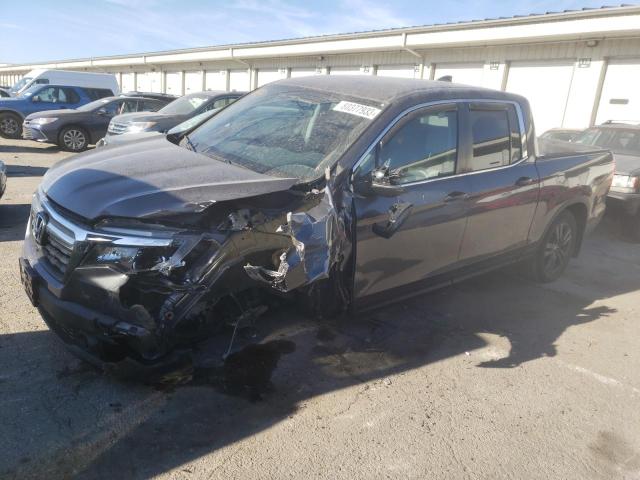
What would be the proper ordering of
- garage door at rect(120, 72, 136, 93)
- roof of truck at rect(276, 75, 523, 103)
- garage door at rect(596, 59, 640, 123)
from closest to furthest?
1. roof of truck at rect(276, 75, 523, 103)
2. garage door at rect(596, 59, 640, 123)
3. garage door at rect(120, 72, 136, 93)

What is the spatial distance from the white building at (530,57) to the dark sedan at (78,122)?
7936 millimetres

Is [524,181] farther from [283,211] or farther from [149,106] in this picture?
[149,106]

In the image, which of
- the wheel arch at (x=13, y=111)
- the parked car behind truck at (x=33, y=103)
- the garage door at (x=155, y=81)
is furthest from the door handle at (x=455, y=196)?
the garage door at (x=155, y=81)

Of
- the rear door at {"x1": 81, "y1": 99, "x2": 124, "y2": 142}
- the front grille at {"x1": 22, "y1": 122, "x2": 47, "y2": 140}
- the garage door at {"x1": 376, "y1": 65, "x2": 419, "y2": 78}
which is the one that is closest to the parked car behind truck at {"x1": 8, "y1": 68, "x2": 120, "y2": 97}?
the rear door at {"x1": 81, "y1": 99, "x2": 124, "y2": 142}

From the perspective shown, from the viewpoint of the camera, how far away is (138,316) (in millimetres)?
2580

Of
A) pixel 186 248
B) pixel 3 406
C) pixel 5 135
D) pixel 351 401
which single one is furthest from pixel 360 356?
pixel 5 135

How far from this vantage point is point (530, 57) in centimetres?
1362

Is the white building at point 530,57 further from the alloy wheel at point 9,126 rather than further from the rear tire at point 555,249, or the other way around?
the alloy wheel at point 9,126

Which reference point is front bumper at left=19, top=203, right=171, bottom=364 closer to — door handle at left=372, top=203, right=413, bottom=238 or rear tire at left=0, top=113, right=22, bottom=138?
door handle at left=372, top=203, right=413, bottom=238

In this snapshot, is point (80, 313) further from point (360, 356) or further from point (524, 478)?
point (524, 478)

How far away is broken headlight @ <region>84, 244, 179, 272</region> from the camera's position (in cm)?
254

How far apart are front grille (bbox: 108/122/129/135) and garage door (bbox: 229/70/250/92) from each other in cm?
1369

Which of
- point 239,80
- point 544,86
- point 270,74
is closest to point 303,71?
point 270,74

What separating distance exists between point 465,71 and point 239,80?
13.0 meters
